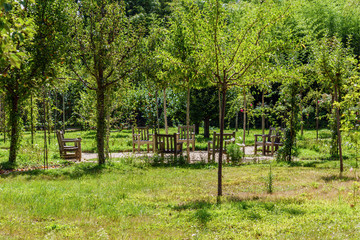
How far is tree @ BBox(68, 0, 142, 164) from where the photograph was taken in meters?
9.54

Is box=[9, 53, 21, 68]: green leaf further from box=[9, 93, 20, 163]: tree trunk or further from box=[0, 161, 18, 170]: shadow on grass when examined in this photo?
box=[9, 93, 20, 163]: tree trunk

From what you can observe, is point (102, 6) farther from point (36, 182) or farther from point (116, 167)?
point (36, 182)

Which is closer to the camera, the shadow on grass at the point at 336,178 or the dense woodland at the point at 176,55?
the dense woodland at the point at 176,55

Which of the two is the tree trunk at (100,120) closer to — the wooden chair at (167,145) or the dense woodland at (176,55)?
the dense woodland at (176,55)

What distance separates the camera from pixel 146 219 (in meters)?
4.90

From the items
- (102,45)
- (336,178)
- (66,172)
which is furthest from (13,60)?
(102,45)

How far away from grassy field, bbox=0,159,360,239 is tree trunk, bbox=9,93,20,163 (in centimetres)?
175

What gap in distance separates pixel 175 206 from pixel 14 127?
6410mm

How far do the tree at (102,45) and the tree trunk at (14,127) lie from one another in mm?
1914

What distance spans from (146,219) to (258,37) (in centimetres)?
373

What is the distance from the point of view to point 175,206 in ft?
18.4

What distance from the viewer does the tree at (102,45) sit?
9539 millimetres

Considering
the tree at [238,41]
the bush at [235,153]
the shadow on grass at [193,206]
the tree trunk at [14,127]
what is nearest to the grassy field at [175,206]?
the shadow on grass at [193,206]

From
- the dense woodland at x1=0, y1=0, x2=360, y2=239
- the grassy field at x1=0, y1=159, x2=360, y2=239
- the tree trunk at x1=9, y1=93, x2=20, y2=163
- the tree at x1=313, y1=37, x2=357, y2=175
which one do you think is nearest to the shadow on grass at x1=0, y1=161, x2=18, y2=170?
the dense woodland at x1=0, y1=0, x2=360, y2=239
